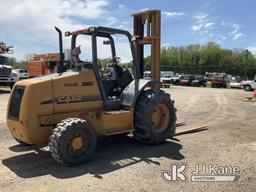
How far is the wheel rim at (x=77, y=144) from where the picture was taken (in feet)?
23.7

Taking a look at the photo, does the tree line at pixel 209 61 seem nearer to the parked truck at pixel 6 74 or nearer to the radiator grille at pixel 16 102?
the parked truck at pixel 6 74

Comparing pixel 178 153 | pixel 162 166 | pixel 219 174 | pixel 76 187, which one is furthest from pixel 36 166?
pixel 219 174

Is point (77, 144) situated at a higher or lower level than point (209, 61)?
lower

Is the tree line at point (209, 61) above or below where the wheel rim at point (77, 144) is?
above

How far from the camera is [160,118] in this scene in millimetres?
9242

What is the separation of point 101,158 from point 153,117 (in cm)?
185

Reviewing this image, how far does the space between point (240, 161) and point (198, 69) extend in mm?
98431

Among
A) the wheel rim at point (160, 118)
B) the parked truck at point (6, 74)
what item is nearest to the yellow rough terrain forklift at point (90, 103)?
the wheel rim at point (160, 118)

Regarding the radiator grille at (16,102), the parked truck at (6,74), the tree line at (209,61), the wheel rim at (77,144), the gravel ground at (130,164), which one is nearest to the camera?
the gravel ground at (130,164)

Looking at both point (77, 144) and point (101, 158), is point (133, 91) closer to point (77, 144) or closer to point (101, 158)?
point (101, 158)

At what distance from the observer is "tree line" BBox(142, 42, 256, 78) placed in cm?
9625

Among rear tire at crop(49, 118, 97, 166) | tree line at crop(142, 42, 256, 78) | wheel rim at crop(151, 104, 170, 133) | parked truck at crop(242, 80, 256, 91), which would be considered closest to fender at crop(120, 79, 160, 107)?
wheel rim at crop(151, 104, 170, 133)

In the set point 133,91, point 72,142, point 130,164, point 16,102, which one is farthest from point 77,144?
point 133,91

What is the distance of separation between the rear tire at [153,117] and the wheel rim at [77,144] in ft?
5.37
